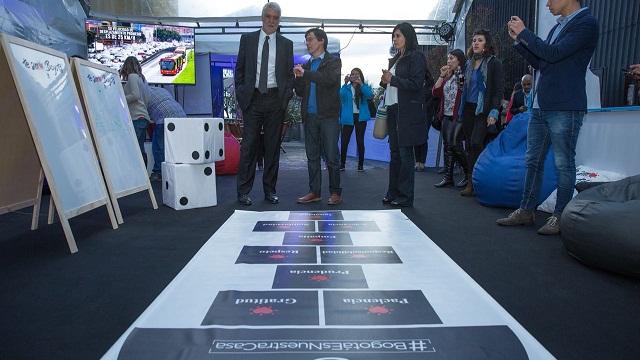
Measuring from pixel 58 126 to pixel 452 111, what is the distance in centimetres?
337

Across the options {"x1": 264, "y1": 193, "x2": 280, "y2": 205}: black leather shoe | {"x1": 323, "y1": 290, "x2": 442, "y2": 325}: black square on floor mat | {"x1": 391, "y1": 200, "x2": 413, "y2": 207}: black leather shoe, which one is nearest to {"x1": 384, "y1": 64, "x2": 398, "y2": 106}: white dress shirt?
{"x1": 391, "y1": 200, "x2": 413, "y2": 207}: black leather shoe

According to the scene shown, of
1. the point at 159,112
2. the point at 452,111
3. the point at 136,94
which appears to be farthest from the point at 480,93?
the point at 159,112

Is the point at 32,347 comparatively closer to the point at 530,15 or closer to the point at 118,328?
the point at 118,328

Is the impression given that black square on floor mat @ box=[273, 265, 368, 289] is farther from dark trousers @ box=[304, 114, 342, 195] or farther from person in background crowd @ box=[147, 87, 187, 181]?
→ person in background crowd @ box=[147, 87, 187, 181]

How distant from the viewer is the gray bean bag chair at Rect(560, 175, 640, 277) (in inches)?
74.4

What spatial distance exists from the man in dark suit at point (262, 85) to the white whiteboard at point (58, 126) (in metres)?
1.18

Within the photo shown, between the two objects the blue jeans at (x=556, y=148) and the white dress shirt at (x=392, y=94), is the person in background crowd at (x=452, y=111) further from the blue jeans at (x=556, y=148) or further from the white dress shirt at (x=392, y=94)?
the blue jeans at (x=556, y=148)

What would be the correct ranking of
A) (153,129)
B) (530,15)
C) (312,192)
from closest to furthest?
(312,192) → (153,129) → (530,15)

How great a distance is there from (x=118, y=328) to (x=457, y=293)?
3.46 ft

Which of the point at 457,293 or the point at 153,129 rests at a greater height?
the point at 153,129

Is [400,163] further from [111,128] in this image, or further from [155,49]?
[155,49]

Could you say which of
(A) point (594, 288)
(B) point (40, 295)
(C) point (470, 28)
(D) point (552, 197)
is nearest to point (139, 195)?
(B) point (40, 295)

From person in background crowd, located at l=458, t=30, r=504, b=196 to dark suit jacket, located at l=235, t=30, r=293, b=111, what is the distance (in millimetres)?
1489

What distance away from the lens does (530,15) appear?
654cm
